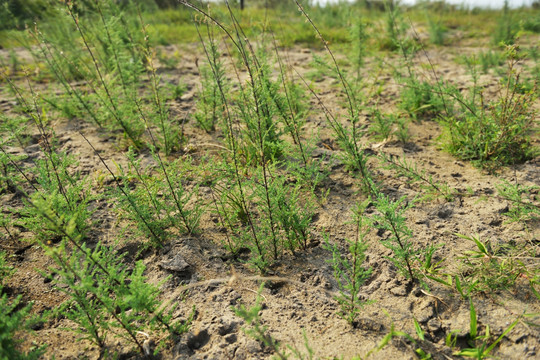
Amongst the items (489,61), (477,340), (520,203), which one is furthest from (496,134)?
(489,61)

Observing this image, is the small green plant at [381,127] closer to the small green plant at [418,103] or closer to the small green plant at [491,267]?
the small green plant at [418,103]

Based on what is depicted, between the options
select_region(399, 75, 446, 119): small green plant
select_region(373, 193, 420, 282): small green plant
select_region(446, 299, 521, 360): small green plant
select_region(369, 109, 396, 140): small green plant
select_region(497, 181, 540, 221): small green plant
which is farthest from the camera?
select_region(399, 75, 446, 119): small green plant

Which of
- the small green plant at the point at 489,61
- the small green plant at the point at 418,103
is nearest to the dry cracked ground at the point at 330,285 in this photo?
the small green plant at the point at 418,103

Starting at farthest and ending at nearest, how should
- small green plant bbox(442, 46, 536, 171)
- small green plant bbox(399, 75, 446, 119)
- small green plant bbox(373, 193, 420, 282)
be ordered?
small green plant bbox(399, 75, 446, 119)
small green plant bbox(442, 46, 536, 171)
small green plant bbox(373, 193, 420, 282)

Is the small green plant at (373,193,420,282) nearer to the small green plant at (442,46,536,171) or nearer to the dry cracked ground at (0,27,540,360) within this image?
the dry cracked ground at (0,27,540,360)

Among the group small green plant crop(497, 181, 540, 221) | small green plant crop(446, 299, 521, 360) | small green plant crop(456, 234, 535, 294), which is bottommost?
small green plant crop(446, 299, 521, 360)

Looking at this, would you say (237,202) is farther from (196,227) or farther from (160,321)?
(160,321)

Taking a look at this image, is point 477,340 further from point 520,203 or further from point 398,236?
point 520,203

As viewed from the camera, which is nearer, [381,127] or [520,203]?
[520,203]

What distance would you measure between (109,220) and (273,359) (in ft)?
5.18

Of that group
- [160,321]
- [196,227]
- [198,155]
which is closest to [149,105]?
[198,155]

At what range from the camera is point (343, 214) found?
2.54 meters

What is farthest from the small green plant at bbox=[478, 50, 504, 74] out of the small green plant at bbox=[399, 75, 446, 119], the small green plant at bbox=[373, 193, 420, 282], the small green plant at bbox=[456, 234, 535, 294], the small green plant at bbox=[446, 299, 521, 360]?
the small green plant at bbox=[446, 299, 521, 360]

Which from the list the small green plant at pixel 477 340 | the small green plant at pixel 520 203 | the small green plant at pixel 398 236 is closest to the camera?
the small green plant at pixel 477 340
